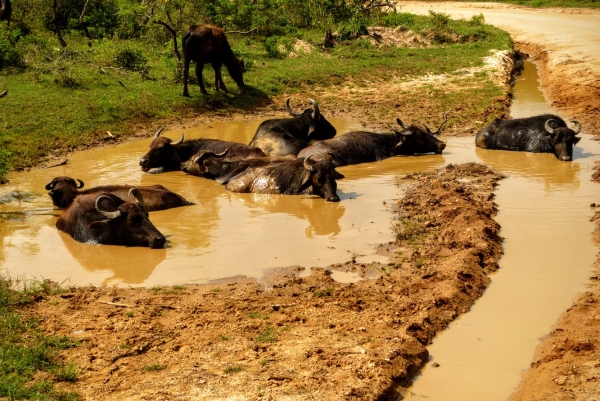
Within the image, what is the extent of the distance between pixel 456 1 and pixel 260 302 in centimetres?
4397

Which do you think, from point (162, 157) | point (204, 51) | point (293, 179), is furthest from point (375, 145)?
point (204, 51)

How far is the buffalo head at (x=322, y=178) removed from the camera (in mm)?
10867

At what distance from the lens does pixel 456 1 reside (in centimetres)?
4756

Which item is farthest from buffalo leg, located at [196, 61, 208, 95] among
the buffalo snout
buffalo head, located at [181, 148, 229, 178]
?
the buffalo snout

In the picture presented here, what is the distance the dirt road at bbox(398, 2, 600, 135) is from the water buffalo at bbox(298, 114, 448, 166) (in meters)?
3.90

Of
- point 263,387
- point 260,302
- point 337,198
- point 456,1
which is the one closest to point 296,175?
point 337,198

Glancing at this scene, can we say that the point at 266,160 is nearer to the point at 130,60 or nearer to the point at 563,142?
the point at 563,142

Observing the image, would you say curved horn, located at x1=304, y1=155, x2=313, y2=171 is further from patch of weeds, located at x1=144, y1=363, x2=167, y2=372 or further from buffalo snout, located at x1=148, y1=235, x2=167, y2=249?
patch of weeds, located at x1=144, y1=363, x2=167, y2=372

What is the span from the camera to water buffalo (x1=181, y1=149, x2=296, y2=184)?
39.6 feet

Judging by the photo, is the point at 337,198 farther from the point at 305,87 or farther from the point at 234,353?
the point at 305,87

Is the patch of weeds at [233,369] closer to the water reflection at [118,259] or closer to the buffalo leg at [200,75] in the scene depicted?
the water reflection at [118,259]

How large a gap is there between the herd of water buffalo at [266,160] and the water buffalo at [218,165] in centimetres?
2

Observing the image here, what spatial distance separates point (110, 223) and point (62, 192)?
1565 millimetres

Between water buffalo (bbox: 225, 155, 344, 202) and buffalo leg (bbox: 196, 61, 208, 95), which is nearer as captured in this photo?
water buffalo (bbox: 225, 155, 344, 202)
